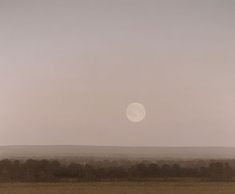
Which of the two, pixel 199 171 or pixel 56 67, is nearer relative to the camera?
pixel 199 171

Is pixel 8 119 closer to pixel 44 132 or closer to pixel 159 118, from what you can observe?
pixel 44 132

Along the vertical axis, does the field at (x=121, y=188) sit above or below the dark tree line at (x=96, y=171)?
below

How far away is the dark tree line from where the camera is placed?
1.15 m

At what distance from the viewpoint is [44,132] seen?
1.23 meters

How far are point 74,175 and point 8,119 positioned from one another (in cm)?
24

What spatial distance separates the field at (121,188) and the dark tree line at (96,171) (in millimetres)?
15

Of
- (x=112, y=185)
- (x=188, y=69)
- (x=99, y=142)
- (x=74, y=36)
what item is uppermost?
(x=74, y=36)

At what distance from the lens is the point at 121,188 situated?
1149mm

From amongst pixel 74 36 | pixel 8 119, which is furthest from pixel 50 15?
pixel 8 119

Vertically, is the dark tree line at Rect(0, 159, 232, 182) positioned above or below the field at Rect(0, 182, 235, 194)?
above

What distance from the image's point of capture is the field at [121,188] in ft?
3.73

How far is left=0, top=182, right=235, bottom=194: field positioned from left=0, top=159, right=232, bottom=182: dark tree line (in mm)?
15

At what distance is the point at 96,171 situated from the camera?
1.16 m

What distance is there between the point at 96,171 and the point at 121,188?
0.25 ft
